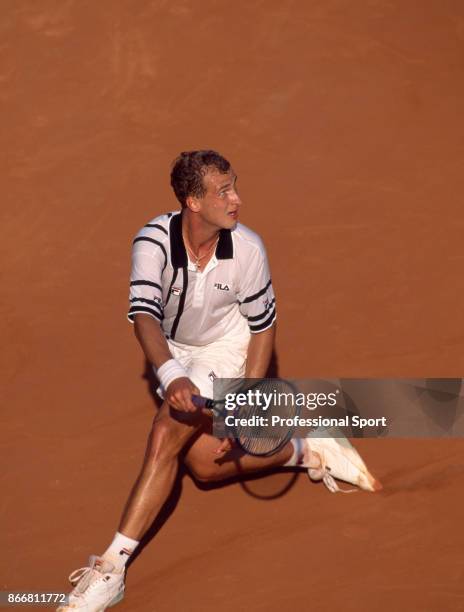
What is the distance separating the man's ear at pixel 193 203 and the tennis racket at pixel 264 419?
1054 millimetres

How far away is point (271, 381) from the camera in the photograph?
22.5 feet

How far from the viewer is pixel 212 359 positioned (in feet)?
22.8

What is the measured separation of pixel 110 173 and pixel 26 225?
2.80 feet

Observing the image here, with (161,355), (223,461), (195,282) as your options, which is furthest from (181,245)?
(223,461)

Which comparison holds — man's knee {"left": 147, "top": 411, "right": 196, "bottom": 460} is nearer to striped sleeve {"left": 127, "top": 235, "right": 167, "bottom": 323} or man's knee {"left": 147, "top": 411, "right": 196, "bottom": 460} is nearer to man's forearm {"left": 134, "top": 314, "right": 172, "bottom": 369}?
man's forearm {"left": 134, "top": 314, "right": 172, "bottom": 369}

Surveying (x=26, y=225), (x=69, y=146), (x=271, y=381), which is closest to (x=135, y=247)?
(x=271, y=381)

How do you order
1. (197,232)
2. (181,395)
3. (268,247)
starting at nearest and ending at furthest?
1. (181,395)
2. (197,232)
3. (268,247)

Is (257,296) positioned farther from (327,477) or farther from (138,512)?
(138,512)

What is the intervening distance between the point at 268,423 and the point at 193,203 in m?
1.37

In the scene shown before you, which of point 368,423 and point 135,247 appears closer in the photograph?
point 135,247

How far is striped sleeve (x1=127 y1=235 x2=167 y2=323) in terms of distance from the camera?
21.8 ft

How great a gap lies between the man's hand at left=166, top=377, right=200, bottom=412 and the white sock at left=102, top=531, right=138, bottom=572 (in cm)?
77

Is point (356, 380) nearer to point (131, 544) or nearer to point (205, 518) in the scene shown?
point (205, 518)

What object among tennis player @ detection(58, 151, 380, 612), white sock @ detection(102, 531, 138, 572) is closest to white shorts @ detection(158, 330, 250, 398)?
tennis player @ detection(58, 151, 380, 612)
